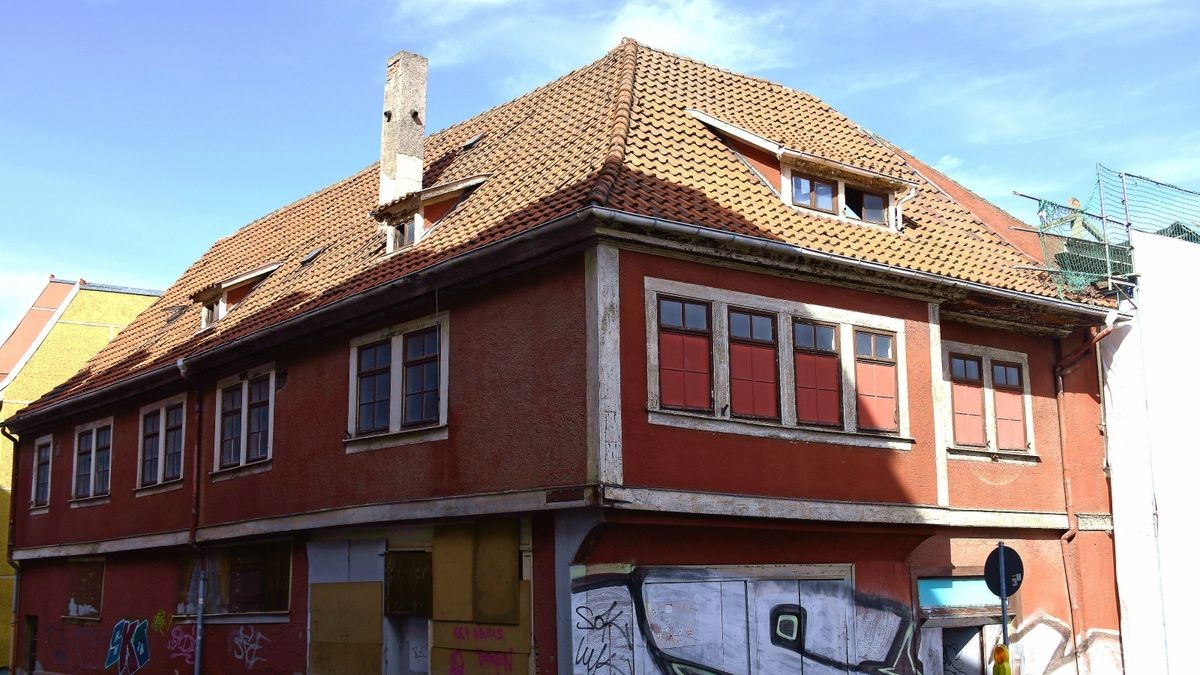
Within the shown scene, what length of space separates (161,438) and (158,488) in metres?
0.90

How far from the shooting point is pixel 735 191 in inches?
658

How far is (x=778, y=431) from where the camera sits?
1538 centimetres

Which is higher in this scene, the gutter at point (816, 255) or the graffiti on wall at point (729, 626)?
the gutter at point (816, 255)

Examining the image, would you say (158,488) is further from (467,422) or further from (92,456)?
(467,422)

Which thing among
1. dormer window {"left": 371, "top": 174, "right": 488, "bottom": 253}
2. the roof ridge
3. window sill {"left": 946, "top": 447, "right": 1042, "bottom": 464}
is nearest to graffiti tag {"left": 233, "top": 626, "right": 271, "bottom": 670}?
dormer window {"left": 371, "top": 174, "right": 488, "bottom": 253}

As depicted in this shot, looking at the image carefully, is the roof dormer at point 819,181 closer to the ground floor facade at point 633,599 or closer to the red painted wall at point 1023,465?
the red painted wall at point 1023,465

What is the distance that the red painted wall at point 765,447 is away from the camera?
14.2m

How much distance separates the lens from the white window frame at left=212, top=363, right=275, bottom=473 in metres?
19.9

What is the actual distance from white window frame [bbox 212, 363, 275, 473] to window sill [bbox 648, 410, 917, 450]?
7.80 meters

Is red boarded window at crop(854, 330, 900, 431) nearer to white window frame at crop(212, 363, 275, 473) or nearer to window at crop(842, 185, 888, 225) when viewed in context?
window at crop(842, 185, 888, 225)

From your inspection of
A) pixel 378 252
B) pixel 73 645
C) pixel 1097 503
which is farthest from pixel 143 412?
pixel 1097 503

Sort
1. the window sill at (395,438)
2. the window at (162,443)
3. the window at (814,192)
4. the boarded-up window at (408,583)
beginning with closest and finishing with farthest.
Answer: the window sill at (395,438) → the boarded-up window at (408,583) → the window at (814,192) → the window at (162,443)

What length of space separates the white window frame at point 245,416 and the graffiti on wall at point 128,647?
3778mm

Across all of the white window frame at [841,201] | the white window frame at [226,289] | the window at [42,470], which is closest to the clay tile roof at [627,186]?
the white window frame at [841,201]
